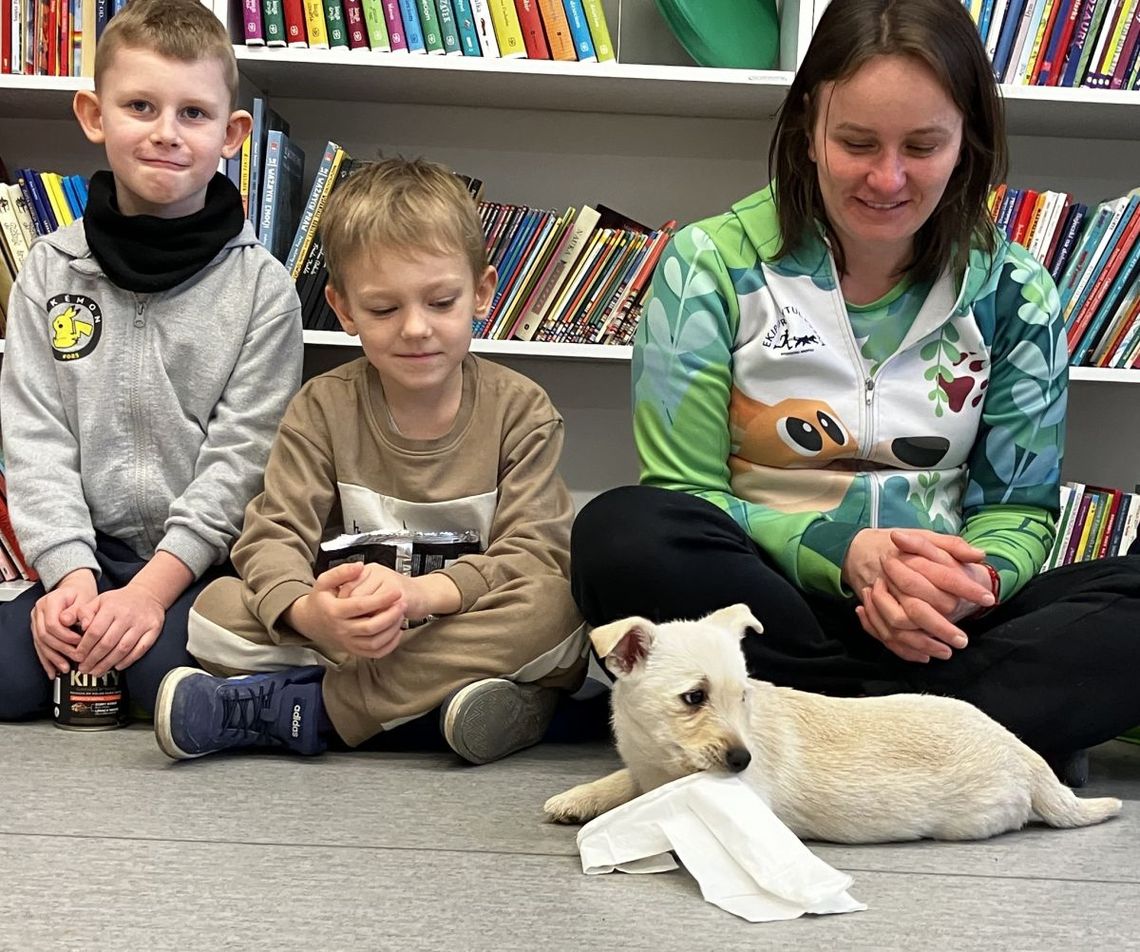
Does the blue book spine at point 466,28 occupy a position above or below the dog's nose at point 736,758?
above

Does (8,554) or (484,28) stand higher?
(484,28)

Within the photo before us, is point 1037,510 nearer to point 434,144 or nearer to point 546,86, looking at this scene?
point 546,86

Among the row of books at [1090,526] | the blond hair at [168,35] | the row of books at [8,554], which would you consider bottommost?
the row of books at [8,554]

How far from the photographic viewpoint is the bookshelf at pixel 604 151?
1.99 m

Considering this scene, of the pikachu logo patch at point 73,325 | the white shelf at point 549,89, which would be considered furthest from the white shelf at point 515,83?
the pikachu logo patch at point 73,325

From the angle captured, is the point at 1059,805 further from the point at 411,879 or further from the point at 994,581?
the point at 411,879

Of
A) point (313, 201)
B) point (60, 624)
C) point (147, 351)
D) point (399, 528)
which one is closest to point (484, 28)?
point (313, 201)

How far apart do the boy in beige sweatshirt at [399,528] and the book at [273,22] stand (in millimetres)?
420

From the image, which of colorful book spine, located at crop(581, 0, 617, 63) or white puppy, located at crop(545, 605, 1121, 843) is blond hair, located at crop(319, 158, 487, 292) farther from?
white puppy, located at crop(545, 605, 1121, 843)

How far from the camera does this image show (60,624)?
142cm

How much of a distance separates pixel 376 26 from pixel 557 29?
0.27 metres

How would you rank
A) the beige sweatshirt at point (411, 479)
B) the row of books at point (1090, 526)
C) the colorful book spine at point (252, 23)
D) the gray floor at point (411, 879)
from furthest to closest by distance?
the row of books at point (1090, 526)
the colorful book spine at point (252, 23)
the beige sweatshirt at point (411, 479)
the gray floor at point (411, 879)

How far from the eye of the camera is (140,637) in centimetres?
143

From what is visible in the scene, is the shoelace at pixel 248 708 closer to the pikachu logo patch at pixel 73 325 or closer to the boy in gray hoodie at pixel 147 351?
the boy in gray hoodie at pixel 147 351
